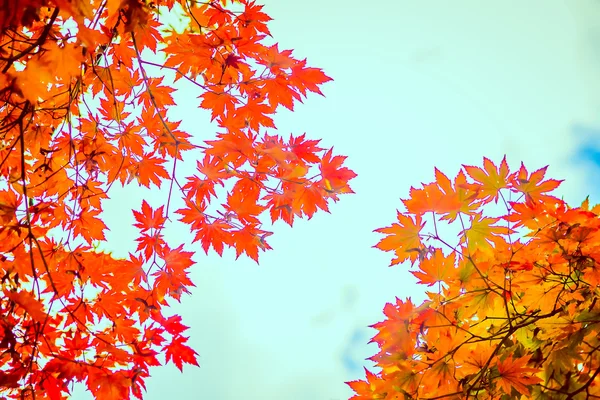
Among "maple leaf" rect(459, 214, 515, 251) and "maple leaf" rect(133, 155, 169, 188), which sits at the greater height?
"maple leaf" rect(133, 155, 169, 188)

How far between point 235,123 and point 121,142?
104 cm

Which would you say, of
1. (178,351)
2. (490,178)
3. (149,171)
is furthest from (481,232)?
(149,171)

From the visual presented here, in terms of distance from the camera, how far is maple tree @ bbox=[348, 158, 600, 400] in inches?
79.8

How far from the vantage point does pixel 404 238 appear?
6.97 ft

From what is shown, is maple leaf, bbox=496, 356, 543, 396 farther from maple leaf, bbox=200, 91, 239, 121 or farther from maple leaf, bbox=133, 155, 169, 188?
maple leaf, bbox=133, 155, 169, 188

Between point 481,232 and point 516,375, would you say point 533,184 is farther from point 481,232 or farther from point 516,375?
point 516,375

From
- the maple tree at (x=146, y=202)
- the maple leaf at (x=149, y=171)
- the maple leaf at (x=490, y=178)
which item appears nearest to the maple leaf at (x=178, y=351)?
the maple tree at (x=146, y=202)

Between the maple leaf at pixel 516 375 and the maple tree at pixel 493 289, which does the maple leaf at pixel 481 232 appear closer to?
the maple tree at pixel 493 289

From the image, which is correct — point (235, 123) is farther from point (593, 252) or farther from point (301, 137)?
point (593, 252)

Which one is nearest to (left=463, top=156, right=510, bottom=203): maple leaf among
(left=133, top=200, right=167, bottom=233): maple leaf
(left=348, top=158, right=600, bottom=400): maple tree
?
Answer: (left=348, top=158, right=600, bottom=400): maple tree

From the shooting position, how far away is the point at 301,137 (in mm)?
2418

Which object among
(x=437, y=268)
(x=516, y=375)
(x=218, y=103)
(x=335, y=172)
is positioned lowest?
(x=516, y=375)

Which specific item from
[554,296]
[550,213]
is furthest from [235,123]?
[554,296]

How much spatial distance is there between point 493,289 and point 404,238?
0.56m
